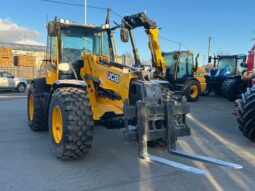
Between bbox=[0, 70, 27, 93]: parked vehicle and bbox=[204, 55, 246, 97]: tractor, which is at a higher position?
bbox=[204, 55, 246, 97]: tractor

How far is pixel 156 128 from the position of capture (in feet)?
16.2

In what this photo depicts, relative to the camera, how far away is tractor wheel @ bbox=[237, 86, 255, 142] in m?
6.23

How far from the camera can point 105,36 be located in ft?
23.2

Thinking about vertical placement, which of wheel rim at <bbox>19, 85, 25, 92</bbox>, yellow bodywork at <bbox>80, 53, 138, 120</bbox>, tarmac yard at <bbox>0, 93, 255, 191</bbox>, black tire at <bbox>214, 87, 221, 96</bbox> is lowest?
tarmac yard at <bbox>0, 93, 255, 191</bbox>

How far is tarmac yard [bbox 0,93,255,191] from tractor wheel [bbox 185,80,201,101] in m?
7.61

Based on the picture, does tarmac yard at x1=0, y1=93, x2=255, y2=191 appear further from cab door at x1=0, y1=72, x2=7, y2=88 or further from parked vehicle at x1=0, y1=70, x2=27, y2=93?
parked vehicle at x1=0, y1=70, x2=27, y2=93

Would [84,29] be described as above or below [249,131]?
above

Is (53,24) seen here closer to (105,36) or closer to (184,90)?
(105,36)

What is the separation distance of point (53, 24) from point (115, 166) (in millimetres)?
3143

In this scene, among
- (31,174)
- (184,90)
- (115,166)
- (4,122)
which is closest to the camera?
(31,174)

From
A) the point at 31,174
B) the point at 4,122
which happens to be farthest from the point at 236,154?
the point at 4,122

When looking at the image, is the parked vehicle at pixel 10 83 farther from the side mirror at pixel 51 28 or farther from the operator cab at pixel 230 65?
the side mirror at pixel 51 28

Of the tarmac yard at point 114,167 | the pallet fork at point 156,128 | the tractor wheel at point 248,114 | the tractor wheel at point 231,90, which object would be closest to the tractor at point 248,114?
the tractor wheel at point 248,114

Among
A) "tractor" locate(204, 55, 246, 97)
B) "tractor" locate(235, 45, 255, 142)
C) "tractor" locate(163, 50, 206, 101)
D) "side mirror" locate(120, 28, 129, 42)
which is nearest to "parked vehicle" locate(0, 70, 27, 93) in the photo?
"tractor" locate(163, 50, 206, 101)
